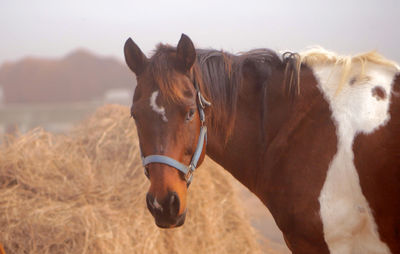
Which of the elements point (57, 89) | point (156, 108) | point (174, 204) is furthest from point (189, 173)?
point (57, 89)

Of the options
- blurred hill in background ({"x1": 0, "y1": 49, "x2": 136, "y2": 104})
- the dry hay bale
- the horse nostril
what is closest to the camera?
the horse nostril

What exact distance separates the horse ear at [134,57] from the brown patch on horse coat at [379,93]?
3.36ft

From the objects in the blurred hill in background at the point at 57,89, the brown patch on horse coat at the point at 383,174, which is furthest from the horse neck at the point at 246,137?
the blurred hill in background at the point at 57,89

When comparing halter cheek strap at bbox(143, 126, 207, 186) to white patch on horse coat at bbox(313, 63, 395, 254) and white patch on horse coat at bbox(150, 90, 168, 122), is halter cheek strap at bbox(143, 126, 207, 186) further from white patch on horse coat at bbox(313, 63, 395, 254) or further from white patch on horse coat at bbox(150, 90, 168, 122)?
white patch on horse coat at bbox(313, 63, 395, 254)

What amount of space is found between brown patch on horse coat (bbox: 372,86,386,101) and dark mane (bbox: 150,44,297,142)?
348 mm

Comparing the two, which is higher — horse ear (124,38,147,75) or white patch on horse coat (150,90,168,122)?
horse ear (124,38,147,75)

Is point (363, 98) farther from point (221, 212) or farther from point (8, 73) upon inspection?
point (8, 73)

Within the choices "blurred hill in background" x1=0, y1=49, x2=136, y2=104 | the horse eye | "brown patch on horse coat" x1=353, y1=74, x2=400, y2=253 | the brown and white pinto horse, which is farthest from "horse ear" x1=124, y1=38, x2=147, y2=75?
"blurred hill in background" x1=0, y1=49, x2=136, y2=104

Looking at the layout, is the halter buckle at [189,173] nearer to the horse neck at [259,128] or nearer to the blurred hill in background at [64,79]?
the horse neck at [259,128]

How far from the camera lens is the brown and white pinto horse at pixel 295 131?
1.28m

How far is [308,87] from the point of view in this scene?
4.73 ft

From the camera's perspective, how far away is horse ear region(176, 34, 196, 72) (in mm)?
1351

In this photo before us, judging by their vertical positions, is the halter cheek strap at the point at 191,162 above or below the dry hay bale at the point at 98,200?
above

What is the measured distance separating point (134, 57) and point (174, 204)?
0.68m
